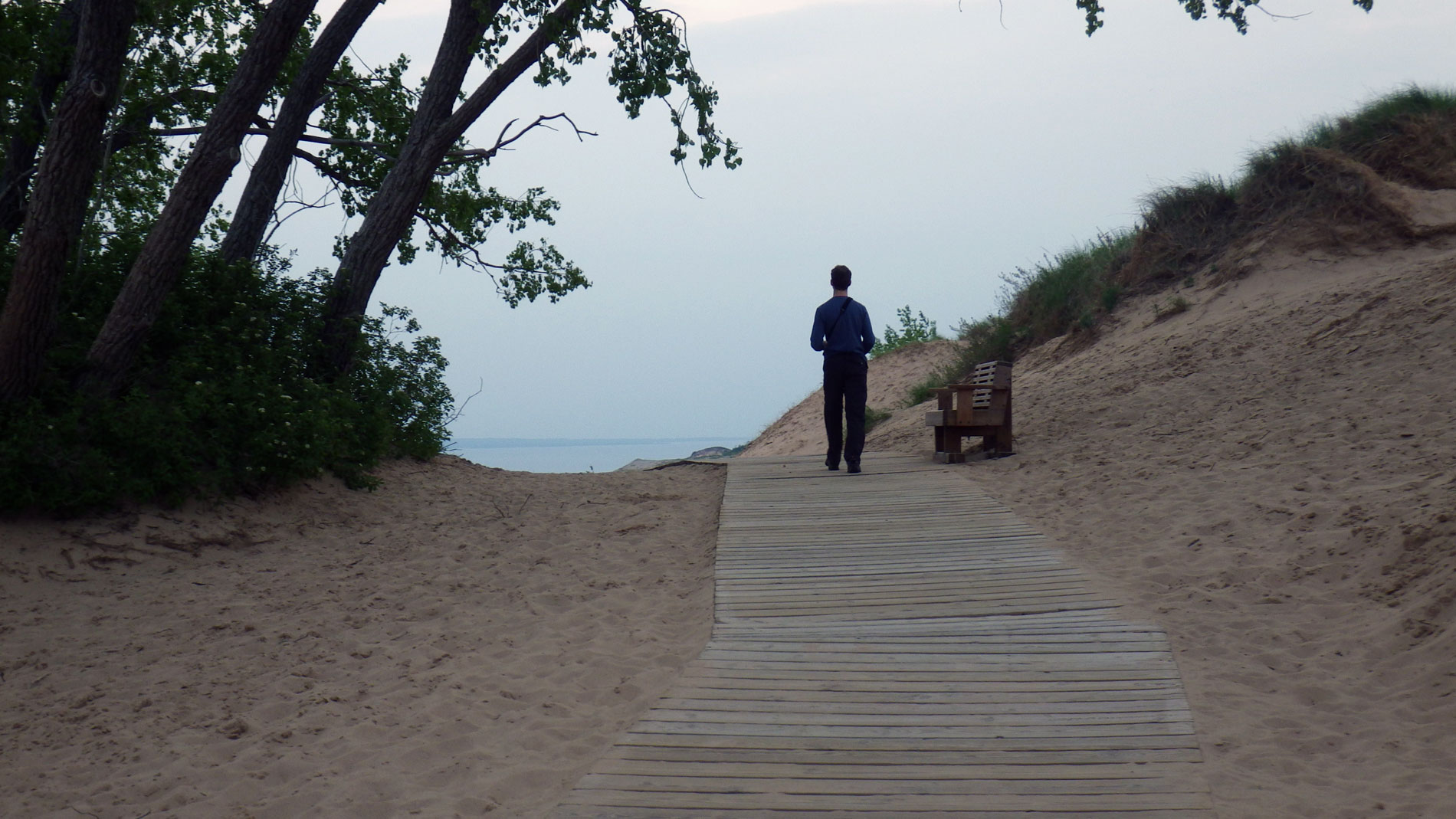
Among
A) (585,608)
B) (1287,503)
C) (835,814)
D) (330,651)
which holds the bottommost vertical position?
(835,814)

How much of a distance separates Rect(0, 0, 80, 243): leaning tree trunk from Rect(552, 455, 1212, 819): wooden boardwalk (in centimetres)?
784

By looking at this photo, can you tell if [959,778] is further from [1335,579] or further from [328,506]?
[328,506]

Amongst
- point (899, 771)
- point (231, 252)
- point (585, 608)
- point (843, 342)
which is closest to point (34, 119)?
point (231, 252)

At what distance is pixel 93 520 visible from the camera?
7.51 meters

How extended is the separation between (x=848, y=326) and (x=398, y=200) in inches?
199

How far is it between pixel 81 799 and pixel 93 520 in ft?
12.9

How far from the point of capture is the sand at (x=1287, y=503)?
13.8 feet

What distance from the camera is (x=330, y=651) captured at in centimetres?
583

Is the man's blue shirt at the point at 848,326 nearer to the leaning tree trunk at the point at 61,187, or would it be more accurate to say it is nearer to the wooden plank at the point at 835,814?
the leaning tree trunk at the point at 61,187

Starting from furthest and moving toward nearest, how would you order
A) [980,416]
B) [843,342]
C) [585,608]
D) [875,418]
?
[875,418], [980,416], [843,342], [585,608]

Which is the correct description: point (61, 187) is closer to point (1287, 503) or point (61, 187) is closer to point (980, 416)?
point (980, 416)

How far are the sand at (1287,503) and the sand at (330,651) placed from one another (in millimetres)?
2735


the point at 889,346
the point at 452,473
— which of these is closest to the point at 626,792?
the point at 452,473

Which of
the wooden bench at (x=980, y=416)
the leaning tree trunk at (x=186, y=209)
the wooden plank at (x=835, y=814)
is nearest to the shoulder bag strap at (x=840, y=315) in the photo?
the wooden bench at (x=980, y=416)
